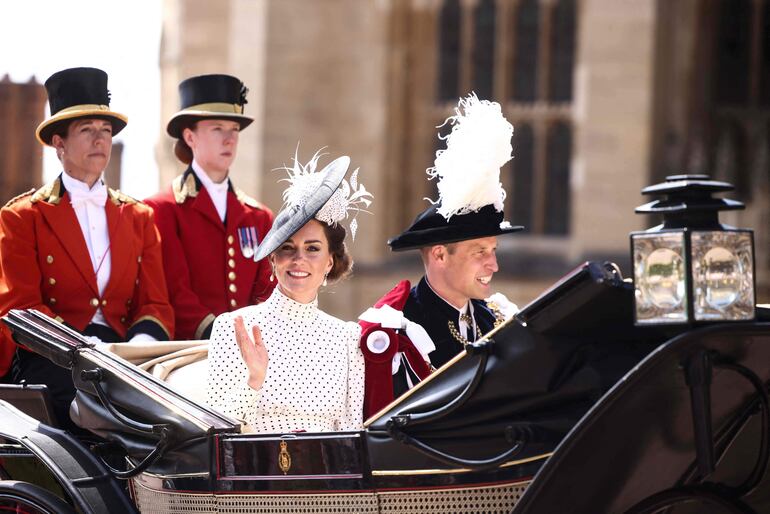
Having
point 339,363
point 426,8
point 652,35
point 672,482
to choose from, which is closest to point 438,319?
point 339,363

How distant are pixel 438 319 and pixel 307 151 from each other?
898 centimetres

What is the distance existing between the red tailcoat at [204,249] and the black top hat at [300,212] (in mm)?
1348

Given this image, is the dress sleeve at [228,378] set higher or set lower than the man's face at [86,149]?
lower

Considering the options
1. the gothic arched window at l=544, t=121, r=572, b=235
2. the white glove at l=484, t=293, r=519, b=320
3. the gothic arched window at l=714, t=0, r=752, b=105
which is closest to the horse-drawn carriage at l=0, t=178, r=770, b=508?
the white glove at l=484, t=293, r=519, b=320

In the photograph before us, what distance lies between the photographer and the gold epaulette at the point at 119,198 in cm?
563

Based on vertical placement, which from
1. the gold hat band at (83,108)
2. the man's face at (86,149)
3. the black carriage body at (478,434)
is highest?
the gold hat band at (83,108)

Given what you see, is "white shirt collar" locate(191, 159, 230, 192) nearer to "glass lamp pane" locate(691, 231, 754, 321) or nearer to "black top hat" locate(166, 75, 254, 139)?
"black top hat" locate(166, 75, 254, 139)

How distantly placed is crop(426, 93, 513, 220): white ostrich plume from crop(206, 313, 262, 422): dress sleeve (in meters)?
0.79

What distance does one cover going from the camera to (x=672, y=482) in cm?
385

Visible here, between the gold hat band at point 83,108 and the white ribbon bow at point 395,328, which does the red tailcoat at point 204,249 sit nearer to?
the gold hat band at point 83,108

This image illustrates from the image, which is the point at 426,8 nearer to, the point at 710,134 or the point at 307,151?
the point at 307,151

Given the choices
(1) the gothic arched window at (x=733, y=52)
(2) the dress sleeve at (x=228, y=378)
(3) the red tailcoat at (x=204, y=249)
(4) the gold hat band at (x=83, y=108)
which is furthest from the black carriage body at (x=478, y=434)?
(1) the gothic arched window at (x=733, y=52)

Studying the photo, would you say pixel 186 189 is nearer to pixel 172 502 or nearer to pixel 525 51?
pixel 172 502

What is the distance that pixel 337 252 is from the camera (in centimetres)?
480
